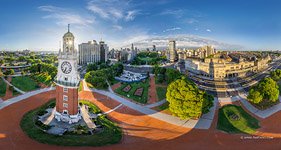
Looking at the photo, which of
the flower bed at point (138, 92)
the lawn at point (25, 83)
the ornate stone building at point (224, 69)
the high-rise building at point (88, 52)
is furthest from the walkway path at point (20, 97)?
the high-rise building at point (88, 52)

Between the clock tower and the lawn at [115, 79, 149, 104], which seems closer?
the clock tower

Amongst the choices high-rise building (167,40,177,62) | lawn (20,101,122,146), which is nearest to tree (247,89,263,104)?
lawn (20,101,122,146)

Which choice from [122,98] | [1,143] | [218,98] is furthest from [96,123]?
[218,98]

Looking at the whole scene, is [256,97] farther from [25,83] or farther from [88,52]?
[88,52]

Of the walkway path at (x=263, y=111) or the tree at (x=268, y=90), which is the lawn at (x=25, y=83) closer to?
the walkway path at (x=263, y=111)

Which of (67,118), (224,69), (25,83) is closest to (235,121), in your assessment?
(67,118)

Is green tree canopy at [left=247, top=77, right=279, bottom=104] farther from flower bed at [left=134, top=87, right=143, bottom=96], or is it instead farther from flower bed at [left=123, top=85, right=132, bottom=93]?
flower bed at [left=123, top=85, right=132, bottom=93]
